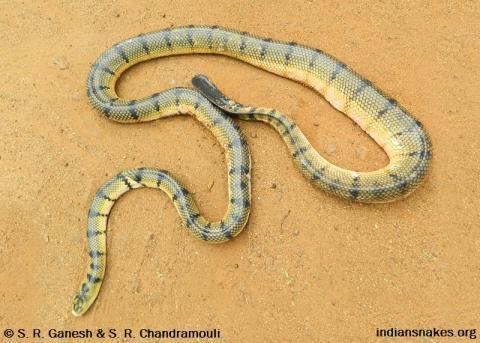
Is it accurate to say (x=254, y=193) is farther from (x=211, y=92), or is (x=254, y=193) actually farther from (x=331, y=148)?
(x=211, y=92)

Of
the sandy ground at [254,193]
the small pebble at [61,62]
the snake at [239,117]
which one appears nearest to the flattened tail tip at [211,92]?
the snake at [239,117]

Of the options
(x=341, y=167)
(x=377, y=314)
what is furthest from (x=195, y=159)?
(x=377, y=314)

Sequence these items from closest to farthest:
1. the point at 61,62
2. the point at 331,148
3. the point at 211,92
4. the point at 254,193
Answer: the point at 254,193 → the point at 331,148 → the point at 211,92 → the point at 61,62

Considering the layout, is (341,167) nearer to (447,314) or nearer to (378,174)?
(378,174)

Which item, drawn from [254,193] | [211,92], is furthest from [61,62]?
[254,193]

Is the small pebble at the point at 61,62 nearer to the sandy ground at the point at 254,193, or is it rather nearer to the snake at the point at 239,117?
the sandy ground at the point at 254,193

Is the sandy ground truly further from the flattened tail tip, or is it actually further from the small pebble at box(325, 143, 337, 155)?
the flattened tail tip
